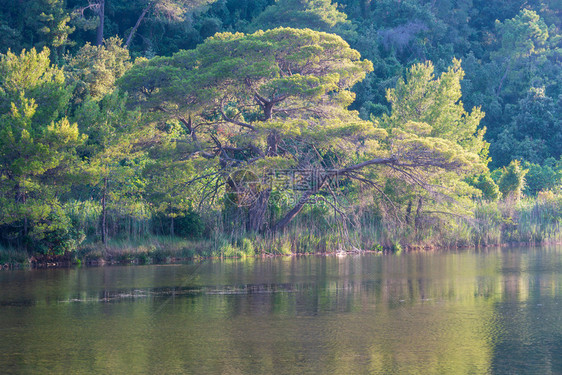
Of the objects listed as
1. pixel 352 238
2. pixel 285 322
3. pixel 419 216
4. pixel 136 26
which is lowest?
pixel 285 322

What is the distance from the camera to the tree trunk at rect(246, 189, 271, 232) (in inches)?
1039

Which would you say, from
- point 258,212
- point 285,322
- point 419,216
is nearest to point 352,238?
point 419,216

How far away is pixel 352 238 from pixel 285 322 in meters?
17.1

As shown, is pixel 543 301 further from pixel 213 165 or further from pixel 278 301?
pixel 213 165

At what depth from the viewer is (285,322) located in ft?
34.8

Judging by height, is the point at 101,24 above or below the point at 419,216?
above

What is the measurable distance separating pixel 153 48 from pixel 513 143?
2535 centimetres

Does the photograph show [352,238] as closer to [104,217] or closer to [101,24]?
[104,217]

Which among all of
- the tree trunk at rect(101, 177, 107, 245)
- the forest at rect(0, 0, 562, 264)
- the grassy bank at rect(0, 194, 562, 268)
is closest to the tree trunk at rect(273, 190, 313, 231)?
the forest at rect(0, 0, 562, 264)

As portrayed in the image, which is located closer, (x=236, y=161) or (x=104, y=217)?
(x=104, y=217)

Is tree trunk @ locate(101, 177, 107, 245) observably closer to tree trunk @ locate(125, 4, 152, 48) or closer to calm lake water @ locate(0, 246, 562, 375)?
calm lake water @ locate(0, 246, 562, 375)

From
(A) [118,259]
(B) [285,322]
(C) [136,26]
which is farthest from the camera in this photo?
(C) [136,26]

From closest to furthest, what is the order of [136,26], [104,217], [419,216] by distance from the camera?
[104,217] → [419,216] → [136,26]

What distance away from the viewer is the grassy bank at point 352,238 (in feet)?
76.0
